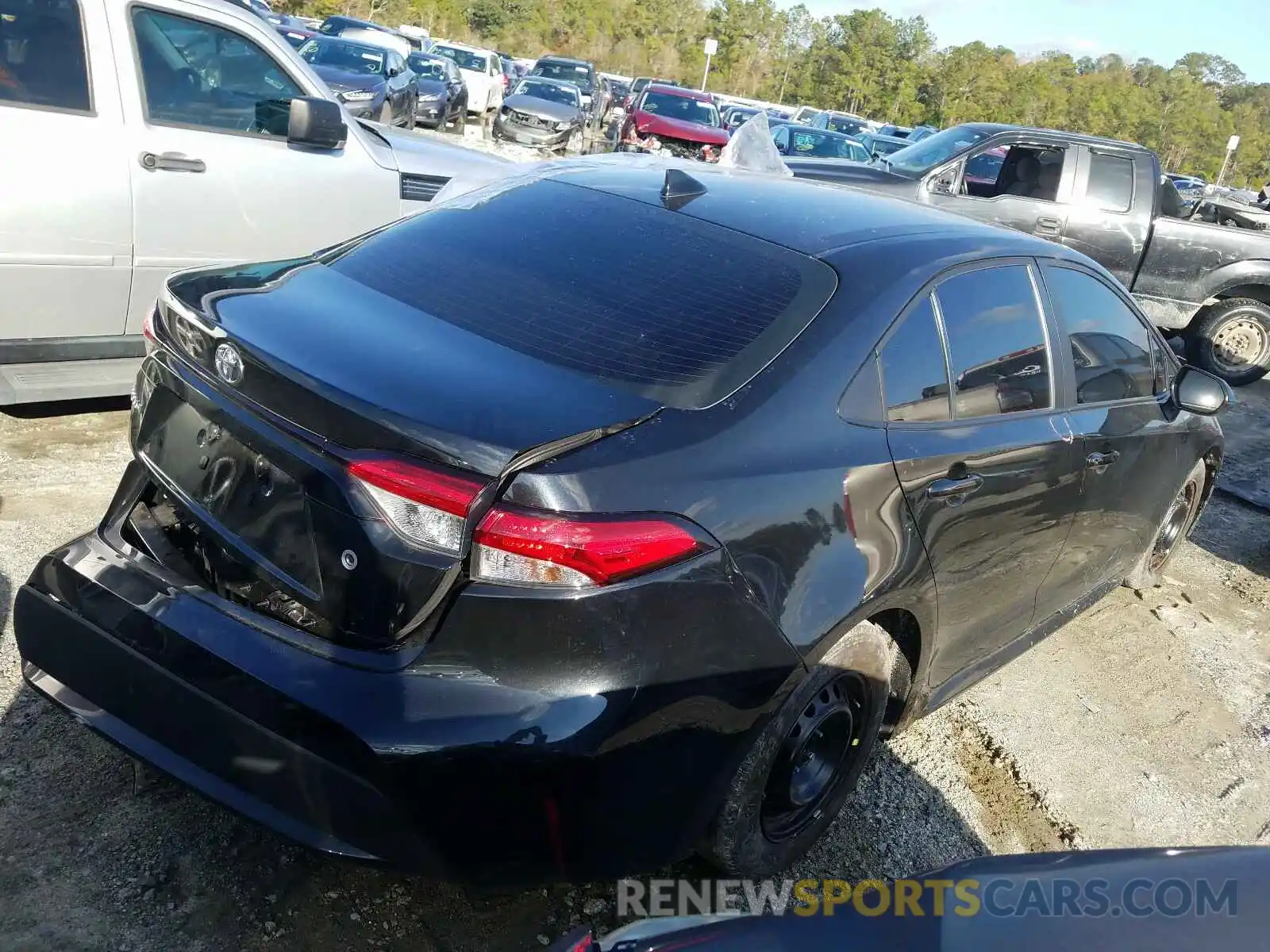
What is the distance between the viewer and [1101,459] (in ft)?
11.9

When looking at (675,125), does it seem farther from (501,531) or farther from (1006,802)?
(501,531)

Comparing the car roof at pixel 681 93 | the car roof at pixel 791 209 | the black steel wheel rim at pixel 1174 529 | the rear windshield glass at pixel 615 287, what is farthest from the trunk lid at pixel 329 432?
the car roof at pixel 681 93

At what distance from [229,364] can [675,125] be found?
1738 cm

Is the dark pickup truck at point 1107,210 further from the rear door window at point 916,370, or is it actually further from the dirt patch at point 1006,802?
the rear door window at point 916,370

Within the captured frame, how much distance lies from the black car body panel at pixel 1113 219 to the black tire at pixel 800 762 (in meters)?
7.41

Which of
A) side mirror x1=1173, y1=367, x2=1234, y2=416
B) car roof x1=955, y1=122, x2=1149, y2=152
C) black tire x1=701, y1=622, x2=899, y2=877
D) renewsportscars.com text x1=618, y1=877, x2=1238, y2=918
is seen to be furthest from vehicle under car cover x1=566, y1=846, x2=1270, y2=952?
car roof x1=955, y1=122, x2=1149, y2=152

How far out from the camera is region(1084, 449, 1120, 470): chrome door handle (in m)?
3.56

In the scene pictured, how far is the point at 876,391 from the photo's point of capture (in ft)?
8.82

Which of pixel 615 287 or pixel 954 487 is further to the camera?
pixel 954 487

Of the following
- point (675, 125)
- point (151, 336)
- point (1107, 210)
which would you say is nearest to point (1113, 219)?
point (1107, 210)

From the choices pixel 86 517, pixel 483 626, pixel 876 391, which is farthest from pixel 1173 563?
pixel 86 517

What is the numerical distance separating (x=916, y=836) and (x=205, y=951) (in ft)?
6.55

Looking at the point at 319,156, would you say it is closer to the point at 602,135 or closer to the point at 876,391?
the point at 876,391

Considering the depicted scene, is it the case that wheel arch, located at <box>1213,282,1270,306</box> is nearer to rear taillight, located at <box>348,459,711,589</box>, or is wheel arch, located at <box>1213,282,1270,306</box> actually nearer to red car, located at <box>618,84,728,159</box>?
red car, located at <box>618,84,728,159</box>
